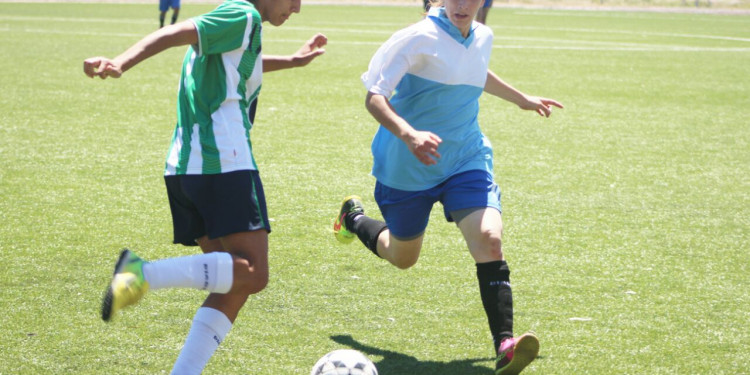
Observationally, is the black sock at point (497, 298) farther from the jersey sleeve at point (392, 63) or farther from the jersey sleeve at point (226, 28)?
the jersey sleeve at point (226, 28)

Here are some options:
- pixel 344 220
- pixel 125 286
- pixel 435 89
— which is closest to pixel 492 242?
pixel 435 89

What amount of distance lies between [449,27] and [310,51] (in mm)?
674

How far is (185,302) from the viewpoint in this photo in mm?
5023

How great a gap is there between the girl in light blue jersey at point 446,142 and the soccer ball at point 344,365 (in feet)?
2.00

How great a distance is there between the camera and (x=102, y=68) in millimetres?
3277

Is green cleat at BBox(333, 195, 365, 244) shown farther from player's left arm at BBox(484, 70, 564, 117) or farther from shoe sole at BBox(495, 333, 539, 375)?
shoe sole at BBox(495, 333, 539, 375)

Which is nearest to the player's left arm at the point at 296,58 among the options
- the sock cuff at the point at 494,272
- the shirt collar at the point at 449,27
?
the shirt collar at the point at 449,27

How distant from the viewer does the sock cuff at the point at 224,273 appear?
11.6ft

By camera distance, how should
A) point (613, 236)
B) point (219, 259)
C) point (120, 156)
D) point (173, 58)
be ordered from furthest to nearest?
point (173, 58) < point (120, 156) < point (613, 236) < point (219, 259)

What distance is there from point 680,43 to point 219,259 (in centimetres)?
2110

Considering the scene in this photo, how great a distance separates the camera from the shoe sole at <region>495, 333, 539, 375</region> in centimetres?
396

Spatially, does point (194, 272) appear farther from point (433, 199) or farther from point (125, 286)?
point (433, 199)

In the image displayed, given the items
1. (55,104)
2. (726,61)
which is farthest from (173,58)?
(726,61)

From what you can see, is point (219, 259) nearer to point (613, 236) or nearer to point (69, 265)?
point (69, 265)
